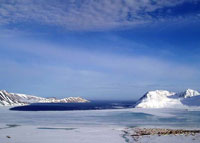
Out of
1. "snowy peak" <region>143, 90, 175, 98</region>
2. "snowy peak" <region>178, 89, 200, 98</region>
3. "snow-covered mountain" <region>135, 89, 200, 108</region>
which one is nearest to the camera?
"snow-covered mountain" <region>135, 89, 200, 108</region>

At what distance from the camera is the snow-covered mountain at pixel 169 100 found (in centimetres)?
8369

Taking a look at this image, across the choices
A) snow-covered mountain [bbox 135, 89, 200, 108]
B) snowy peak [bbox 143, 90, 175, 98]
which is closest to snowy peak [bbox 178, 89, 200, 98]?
snow-covered mountain [bbox 135, 89, 200, 108]

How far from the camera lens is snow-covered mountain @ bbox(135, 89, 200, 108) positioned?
8369 centimetres

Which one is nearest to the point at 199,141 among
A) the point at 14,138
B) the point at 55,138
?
the point at 55,138

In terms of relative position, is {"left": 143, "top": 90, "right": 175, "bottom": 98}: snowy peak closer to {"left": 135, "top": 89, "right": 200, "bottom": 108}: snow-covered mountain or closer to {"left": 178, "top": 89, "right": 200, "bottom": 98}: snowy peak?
{"left": 135, "top": 89, "right": 200, "bottom": 108}: snow-covered mountain

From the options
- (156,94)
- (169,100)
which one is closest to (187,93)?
(169,100)

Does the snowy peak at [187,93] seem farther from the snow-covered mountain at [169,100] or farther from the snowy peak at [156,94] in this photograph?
the snowy peak at [156,94]

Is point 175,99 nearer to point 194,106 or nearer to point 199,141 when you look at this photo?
point 194,106

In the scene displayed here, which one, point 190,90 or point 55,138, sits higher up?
point 190,90

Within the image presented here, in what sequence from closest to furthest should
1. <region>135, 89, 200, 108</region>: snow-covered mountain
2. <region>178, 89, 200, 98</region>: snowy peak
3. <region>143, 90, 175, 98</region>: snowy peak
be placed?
1. <region>135, 89, 200, 108</region>: snow-covered mountain
2. <region>178, 89, 200, 98</region>: snowy peak
3. <region>143, 90, 175, 98</region>: snowy peak

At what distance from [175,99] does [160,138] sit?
70.2 meters

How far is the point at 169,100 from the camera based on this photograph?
9044 centimetres

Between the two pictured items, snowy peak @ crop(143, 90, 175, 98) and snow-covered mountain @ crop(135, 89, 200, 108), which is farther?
snowy peak @ crop(143, 90, 175, 98)

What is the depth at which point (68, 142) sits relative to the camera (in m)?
22.3
